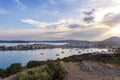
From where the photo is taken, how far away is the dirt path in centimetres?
1259

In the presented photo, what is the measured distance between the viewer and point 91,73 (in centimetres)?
1362

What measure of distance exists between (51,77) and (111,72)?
146 inches

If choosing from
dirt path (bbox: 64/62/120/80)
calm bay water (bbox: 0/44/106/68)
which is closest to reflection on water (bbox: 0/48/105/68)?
calm bay water (bbox: 0/44/106/68)

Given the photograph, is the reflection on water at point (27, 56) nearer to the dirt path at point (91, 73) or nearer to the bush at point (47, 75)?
the dirt path at point (91, 73)

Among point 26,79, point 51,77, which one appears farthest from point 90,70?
point 26,79

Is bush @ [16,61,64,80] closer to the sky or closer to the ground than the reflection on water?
closer to the sky

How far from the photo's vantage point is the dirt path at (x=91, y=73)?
12.6m

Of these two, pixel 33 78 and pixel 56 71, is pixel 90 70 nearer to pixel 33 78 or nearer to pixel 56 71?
pixel 56 71

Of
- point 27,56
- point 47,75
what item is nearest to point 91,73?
point 47,75

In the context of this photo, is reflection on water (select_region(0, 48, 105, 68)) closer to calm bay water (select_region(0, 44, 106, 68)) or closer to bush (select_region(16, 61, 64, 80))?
calm bay water (select_region(0, 44, 106, 68))

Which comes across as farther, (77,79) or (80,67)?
(80,67)

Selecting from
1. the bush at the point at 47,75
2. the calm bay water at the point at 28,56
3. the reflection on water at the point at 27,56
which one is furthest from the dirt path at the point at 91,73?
the reflection on water at the point at 27,56

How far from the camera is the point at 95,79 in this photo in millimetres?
12273

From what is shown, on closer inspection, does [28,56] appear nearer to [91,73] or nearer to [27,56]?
[27,56]
